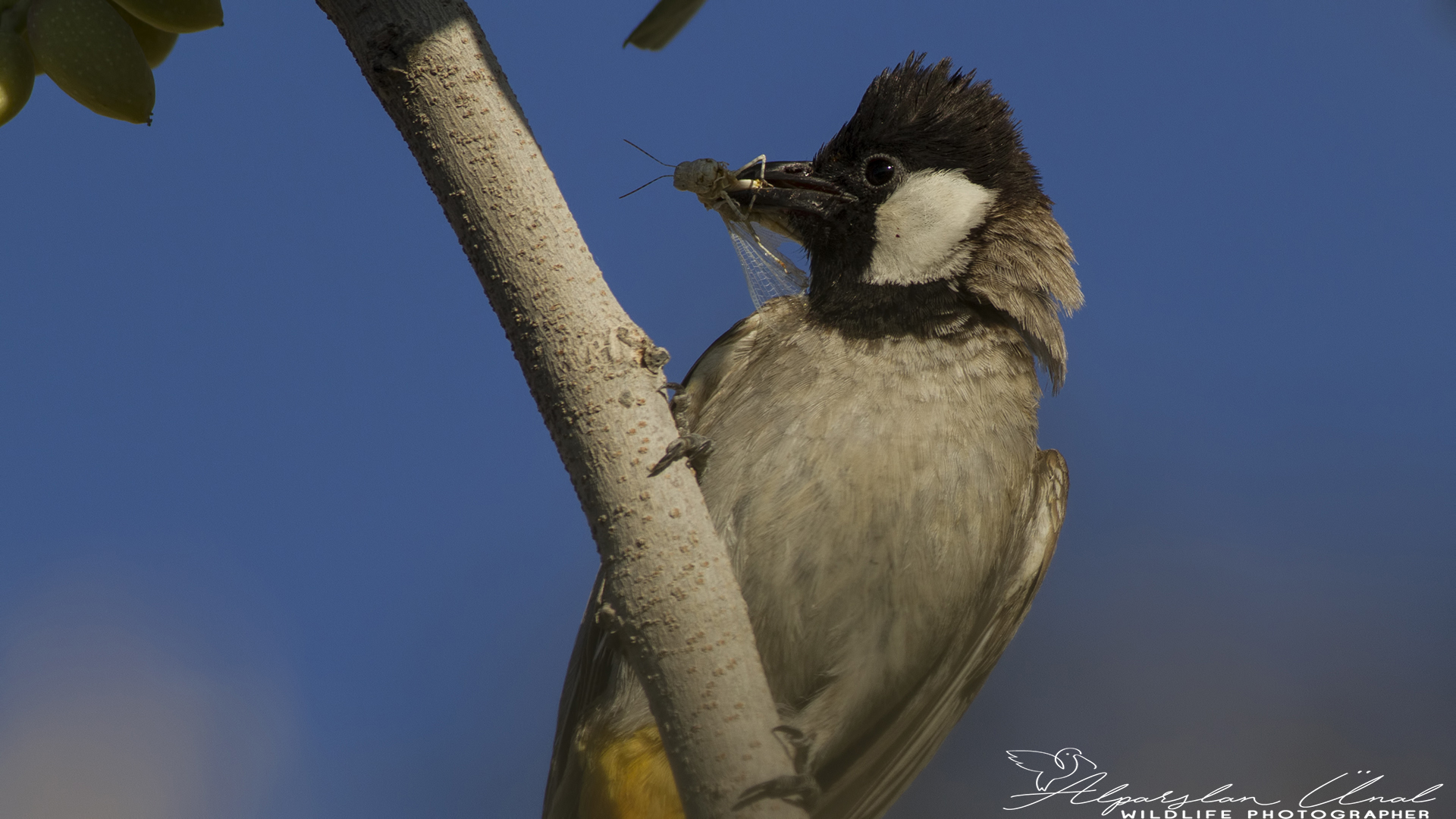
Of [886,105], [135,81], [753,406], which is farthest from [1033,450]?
[135,81]

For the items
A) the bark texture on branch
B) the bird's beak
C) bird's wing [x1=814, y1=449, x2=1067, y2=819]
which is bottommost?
bird's wing [x1=814, y1=449, x2=1067, y2=819]

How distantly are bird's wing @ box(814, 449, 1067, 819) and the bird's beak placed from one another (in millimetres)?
852

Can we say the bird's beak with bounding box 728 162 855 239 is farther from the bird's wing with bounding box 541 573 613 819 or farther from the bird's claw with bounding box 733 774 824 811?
the bird's claw with bounding box 733 774 824 811

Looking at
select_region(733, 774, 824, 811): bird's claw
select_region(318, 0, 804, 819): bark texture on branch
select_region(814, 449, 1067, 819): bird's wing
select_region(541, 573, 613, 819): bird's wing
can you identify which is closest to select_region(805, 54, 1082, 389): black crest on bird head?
select_region(814, 449, 1067, 819): bird's wing

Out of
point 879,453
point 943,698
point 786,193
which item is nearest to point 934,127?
point 786,193

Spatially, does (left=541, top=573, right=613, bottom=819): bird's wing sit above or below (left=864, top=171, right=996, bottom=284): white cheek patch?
below

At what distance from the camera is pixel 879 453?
2.32m

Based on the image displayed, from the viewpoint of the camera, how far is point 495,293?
1561 mm

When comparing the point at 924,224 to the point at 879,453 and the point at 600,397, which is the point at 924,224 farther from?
the point at 600,397

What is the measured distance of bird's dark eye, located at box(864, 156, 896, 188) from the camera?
9.30 ft

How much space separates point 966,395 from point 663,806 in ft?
3.71

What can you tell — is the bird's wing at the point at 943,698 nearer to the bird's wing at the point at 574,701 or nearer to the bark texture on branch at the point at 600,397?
the bird's wing at the point at 574,701

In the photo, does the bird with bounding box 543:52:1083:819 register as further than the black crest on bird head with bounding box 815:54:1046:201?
No

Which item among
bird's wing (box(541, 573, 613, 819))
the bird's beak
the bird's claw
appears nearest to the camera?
the bird's claw
